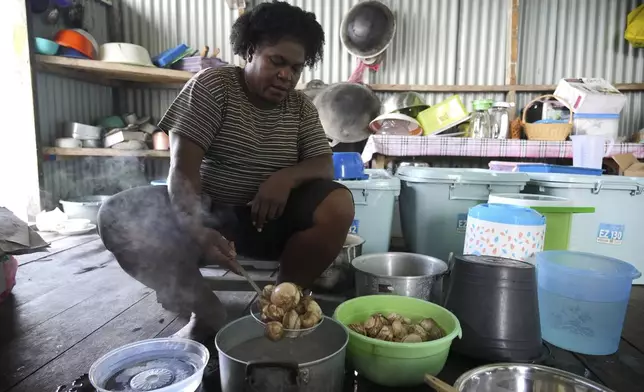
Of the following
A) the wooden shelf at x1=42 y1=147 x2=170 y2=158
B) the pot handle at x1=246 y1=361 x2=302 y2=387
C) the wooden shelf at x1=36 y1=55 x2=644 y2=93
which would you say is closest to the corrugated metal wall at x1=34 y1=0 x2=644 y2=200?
the wooden shelf at x1=36 y1=55 x2=644 y2=93

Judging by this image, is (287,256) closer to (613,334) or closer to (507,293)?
(507,293)

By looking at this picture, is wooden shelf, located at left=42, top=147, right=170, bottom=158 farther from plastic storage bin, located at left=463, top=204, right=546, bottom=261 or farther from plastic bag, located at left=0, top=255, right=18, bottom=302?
plastic storage bin, located at left=463, top=204, right=546, bottom=261

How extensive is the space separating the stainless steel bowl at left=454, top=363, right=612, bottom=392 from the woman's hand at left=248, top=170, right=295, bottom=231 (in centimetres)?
78

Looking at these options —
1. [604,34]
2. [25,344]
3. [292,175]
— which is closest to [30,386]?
[25,344]

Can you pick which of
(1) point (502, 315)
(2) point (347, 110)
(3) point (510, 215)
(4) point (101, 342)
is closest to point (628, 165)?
(3) point (510, 215)

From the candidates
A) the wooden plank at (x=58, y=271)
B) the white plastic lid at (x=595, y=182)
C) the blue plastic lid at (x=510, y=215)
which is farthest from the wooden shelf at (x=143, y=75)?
the blue plastic lid at (x=510, y=215)

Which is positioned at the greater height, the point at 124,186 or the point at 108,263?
the point at 124,186

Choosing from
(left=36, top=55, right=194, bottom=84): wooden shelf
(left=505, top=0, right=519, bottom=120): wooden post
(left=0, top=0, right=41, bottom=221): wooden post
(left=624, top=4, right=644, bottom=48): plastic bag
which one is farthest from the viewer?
(left=505, top=0, right=519, bottom=120): wooden post

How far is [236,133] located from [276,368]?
2.97 ft

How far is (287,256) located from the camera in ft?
4.83

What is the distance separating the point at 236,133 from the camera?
1475 mm

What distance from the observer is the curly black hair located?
145 centimetres

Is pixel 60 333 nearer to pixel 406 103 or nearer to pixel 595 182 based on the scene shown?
pixel 595 182

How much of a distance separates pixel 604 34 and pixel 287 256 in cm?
409
